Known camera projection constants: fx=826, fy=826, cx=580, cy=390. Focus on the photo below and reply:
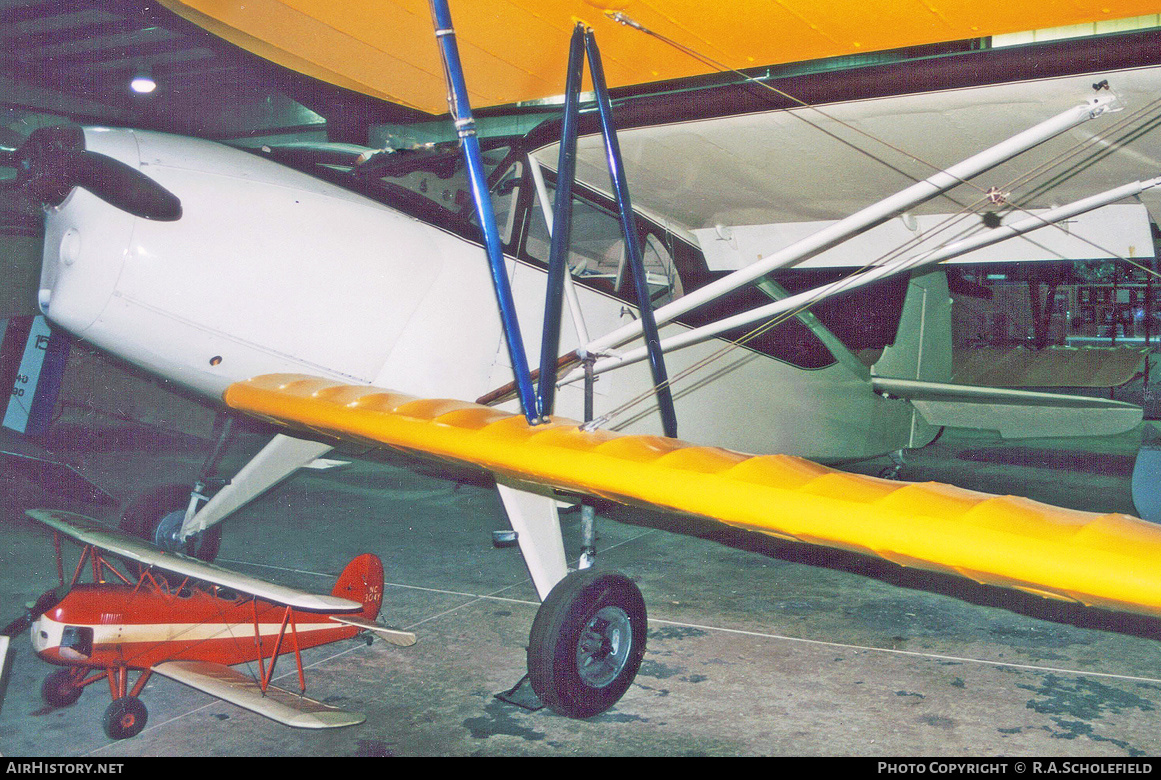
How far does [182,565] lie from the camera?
2777 millimetres

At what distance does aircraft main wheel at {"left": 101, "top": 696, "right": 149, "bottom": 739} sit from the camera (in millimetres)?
2533

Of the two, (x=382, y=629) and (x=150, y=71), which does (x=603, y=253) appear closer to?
(x=382, y=629)

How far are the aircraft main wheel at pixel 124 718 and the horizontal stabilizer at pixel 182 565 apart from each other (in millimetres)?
415

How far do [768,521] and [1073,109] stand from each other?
159 centimetres

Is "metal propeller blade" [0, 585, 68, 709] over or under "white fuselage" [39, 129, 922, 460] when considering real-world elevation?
under

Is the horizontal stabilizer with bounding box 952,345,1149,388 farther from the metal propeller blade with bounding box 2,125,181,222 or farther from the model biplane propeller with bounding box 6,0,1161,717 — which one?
the metal propeller blade with bounding box 2,125,181,222

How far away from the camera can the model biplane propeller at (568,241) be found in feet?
7.20

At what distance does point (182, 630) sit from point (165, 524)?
1.42 metres

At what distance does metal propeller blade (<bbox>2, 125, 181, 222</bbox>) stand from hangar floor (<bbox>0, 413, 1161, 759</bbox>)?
1.43m

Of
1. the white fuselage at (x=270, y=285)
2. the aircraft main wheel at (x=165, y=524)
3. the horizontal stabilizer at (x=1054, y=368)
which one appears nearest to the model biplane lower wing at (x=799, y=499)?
the white fuselage at (x=270, y=285)

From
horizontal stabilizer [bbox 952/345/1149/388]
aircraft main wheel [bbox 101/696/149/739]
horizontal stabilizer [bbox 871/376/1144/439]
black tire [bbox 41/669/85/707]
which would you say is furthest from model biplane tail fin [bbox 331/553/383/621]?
horizontal stabilizer [bbox 952/345/1149/388]

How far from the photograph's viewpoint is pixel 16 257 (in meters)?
9.27
